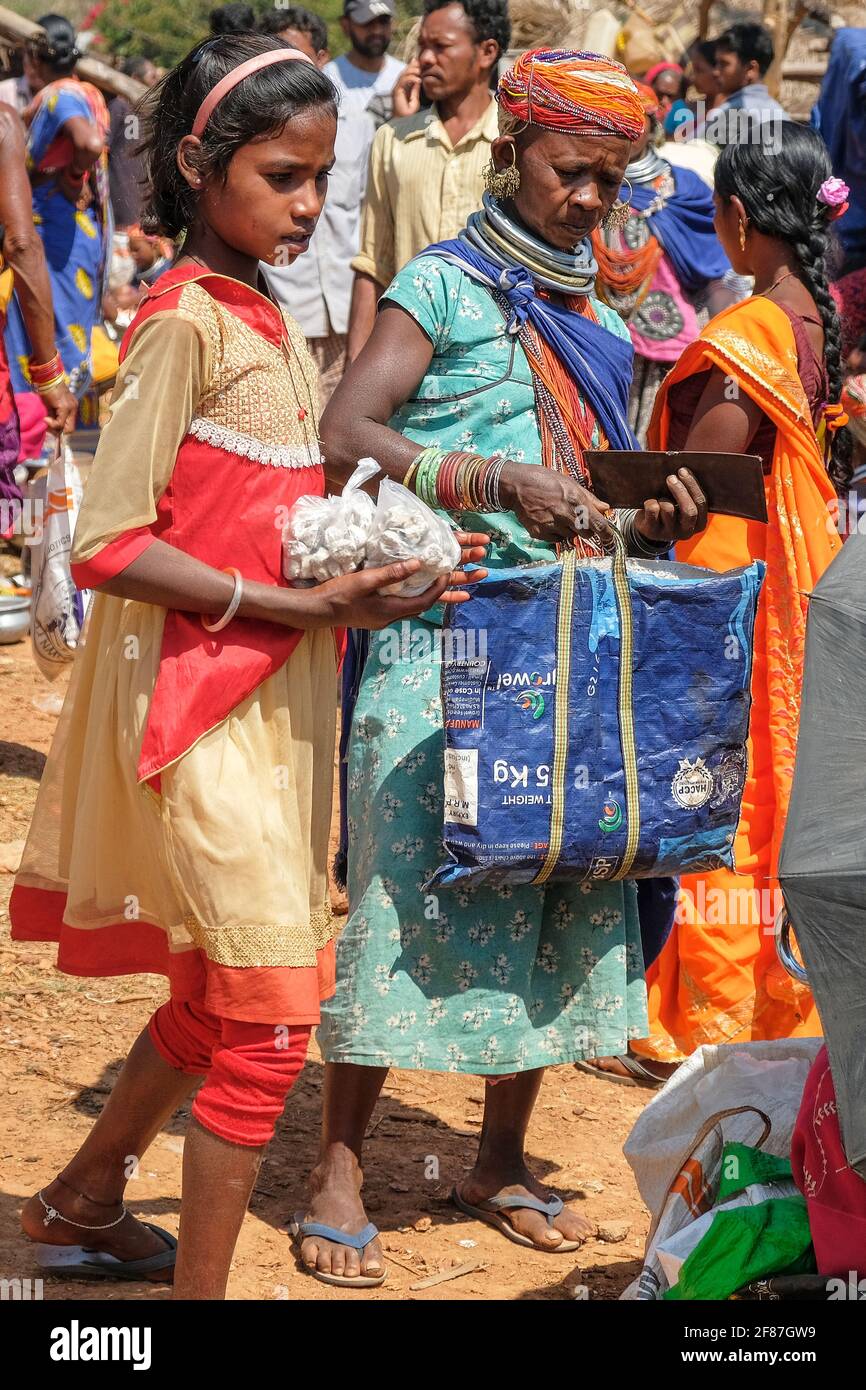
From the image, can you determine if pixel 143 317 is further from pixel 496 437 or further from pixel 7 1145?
pixel 7 1145

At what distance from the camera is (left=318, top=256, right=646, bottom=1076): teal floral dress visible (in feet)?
10.8

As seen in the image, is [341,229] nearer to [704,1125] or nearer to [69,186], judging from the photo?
[69,186]

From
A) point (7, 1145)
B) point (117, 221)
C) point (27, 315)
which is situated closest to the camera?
point (7, 1145)

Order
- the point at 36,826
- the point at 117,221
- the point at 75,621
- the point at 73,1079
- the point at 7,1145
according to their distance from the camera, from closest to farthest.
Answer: the point at 36,826, the point at 7,1145, the point at 73,1079, the point at 75,621, the point at 117,221

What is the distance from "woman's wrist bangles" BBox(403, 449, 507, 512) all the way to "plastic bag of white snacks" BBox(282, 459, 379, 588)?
0.35 m

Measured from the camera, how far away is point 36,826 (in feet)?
9.71

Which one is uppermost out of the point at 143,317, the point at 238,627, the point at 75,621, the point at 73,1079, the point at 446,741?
the point at 143,317

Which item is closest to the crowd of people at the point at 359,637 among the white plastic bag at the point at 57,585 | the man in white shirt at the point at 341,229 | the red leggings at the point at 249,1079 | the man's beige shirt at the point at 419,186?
the red leggings at the point at 249,1079

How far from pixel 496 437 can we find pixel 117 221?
10.7 metres

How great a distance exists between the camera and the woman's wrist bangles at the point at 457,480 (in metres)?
3.01

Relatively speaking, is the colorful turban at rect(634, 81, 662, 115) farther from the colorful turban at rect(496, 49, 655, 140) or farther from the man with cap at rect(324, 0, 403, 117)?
the man with cap at rect(324, 0, 403, 117)

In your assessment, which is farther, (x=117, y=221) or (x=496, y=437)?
(x=117, y=221)

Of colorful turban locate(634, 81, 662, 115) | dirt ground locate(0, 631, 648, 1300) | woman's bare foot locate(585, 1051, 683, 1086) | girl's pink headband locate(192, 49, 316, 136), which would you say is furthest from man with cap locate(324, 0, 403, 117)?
girl's pink headband locate(192, 49, 316, 136)

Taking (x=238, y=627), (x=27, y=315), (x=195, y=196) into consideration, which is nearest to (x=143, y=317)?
(x=195, y=196)
